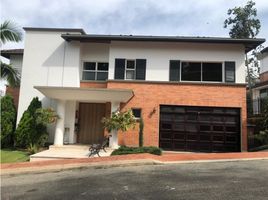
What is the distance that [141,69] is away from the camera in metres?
19.2

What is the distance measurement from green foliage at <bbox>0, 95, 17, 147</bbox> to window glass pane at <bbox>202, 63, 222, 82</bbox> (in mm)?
12104

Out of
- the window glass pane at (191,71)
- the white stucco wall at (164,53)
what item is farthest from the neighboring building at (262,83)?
the window glass pane at (191,71)

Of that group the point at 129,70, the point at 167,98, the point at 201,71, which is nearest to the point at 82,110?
the point at 129,70

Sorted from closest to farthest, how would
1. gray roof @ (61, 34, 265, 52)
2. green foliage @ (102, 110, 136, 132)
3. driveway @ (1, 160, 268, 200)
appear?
driveway @ (1, 160, 268, 200)
green foliage @ (102, 110, 136, 132)
gray roof @ (61, 34, 265, 52)

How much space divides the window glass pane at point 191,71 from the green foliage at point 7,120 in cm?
1085

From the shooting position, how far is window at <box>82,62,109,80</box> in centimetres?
2019

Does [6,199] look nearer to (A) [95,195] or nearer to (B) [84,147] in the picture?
(A) [95,195]

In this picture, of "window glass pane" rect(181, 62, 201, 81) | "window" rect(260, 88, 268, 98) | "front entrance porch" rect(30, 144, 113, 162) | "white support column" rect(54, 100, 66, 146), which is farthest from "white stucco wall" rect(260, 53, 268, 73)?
"white support column" rect(54, 100, 66, 146)

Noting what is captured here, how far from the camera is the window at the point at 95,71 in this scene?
66.2 feet

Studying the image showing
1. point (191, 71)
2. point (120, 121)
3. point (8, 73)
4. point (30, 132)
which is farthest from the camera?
point (191, 71)

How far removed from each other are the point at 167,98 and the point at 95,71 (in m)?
5.09

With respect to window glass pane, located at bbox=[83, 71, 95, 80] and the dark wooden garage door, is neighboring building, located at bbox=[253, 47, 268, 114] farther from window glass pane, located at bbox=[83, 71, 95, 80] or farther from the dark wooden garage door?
window glass pane, located at bbox=[83, 71, 95, 80]

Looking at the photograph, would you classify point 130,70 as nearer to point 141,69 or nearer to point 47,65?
point 141,69

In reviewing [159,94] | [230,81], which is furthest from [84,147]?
[230,81]
